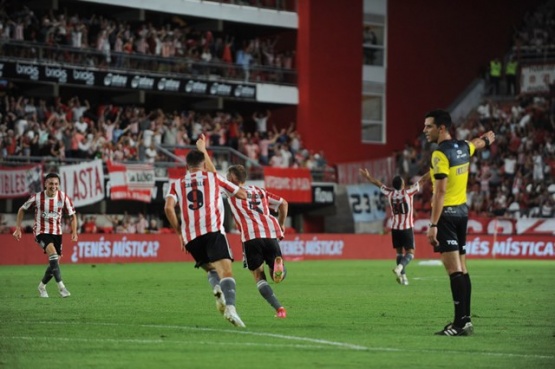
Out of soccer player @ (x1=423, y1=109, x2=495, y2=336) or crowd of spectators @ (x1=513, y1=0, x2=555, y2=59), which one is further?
crowd of spectators @ (x1=513, y1=0, x2=555, y2=59)

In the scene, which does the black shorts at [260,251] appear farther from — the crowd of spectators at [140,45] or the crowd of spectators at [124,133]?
the crowd of spectators at [140,45]

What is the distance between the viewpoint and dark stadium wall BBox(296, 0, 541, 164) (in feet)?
172

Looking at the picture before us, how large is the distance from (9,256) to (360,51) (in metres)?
24.0

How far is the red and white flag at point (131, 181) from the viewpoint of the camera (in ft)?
129

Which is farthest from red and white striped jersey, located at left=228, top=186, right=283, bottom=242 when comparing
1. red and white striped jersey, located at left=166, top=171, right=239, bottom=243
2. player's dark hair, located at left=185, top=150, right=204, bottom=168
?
player's dark hair, located at left=185, top=150, right=204, bottom=168

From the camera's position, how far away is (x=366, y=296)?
2150 cm

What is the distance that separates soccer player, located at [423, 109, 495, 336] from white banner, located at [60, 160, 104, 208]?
83.2 feet

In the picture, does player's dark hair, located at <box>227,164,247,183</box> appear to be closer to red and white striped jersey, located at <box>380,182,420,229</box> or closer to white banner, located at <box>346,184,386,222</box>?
red and white striped jersey, located at <box>380,182,420,229</box>

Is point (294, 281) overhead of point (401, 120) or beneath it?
beneath

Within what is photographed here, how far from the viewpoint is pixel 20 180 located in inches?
1452

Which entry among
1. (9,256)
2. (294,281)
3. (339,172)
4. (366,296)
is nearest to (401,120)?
(339,172)

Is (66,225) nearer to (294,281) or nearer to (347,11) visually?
(294,281)

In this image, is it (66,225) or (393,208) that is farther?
(66,225)

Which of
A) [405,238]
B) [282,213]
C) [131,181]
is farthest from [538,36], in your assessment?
[282,213]
